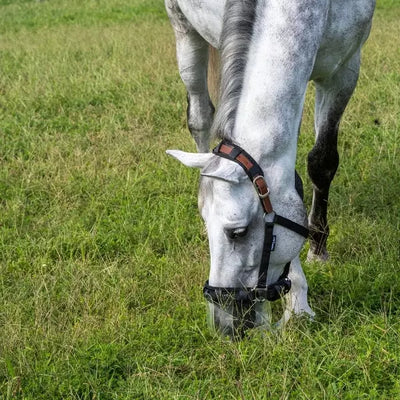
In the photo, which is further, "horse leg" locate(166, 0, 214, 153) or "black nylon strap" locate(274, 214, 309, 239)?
"horse leg" locate(166, 0, 214, 153)

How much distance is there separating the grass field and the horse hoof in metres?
0.08

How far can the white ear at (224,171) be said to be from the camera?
9.03 ft

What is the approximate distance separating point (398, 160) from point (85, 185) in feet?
7.66

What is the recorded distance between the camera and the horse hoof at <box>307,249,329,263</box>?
416cm

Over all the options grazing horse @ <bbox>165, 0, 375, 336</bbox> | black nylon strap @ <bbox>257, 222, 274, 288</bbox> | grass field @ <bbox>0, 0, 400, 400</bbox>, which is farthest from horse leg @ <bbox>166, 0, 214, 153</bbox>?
black nylon strap @ <bbox>257, 222, 274, 288</bbox>

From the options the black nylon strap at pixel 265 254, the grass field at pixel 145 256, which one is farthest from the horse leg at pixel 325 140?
the black nylon strap at pixel 265 254

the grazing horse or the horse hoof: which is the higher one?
the grazing horse

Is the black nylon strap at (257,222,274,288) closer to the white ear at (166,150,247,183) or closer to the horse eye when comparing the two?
the horse eye

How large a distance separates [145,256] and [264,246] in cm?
135

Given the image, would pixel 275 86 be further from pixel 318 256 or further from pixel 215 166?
pixel 318 256

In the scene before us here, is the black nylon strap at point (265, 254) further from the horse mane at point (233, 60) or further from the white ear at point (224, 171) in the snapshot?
the horse mane at point (233, 60)

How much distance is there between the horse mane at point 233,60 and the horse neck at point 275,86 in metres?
0.02

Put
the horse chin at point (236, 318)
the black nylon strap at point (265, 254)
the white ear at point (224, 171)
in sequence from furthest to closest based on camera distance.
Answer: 1. the horse chin at point (236, 318)
2. the black nylon strap at point (265, 254)
3. the white ear at point (224, 171)

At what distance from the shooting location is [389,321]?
333 cm
